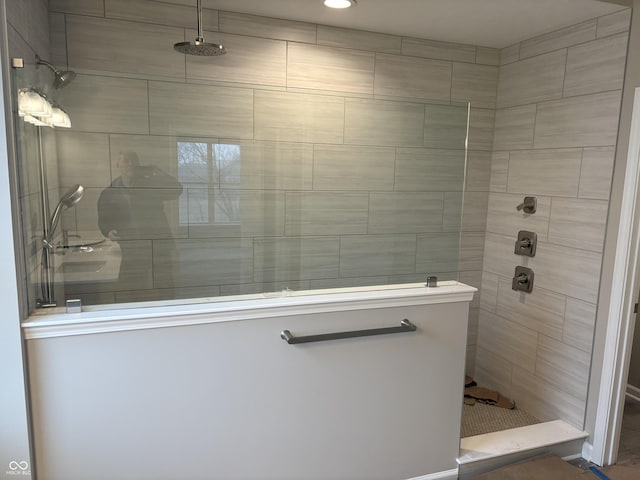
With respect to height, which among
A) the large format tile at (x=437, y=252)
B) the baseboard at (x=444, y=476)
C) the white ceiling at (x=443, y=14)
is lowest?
the baseboard at (x=444, y=476)

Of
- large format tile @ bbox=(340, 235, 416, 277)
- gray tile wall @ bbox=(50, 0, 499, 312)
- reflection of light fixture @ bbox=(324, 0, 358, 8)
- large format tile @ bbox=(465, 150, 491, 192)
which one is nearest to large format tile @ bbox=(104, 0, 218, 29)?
gray tile wall @ bbox=(50, 0, 499, 312)

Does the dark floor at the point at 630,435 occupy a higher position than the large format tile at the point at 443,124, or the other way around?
the large format tile at the point at 443,124

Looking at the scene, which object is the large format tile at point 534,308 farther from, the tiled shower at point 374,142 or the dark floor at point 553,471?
the dark floor at point 553,471

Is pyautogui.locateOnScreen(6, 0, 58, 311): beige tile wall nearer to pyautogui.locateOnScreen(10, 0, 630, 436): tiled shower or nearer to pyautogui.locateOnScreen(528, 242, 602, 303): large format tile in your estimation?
pyautogui.locateOnScreen(10, 0, 630, 436): tiled shower

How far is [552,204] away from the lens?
9.06 ft

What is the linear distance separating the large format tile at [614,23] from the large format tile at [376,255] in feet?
4.83

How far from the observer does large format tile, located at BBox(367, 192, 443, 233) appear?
7.47 feet

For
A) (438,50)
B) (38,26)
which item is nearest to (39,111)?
(38,26)

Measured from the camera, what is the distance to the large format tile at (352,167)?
2254mm

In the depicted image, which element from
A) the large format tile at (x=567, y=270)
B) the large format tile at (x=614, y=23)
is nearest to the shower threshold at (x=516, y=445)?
the large format tile at (x=567, y=270)

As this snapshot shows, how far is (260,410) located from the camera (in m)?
1.88

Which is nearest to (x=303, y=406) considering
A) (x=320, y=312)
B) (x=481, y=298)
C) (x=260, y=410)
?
(x=260, y=410)

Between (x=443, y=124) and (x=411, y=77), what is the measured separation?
2.67 ft

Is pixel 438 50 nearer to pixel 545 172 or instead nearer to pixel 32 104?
pixel 545 172
